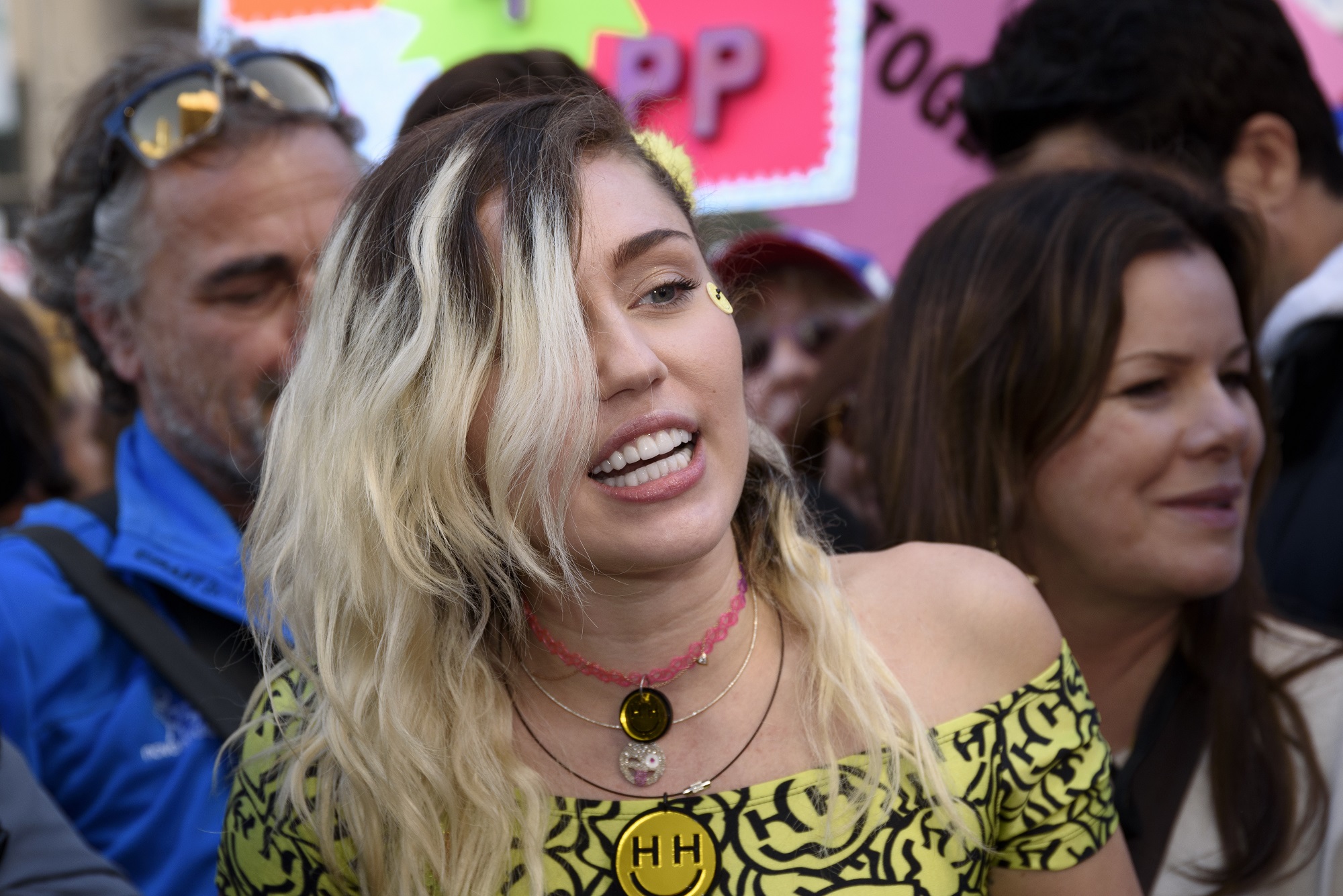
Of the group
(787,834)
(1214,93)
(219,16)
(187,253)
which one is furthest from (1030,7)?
(219,16)

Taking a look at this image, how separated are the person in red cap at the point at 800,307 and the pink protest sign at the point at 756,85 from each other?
0.20 m

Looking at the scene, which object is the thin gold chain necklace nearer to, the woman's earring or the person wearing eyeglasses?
the woman's earring

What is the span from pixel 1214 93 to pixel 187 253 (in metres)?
2.33

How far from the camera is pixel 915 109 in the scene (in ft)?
12.4

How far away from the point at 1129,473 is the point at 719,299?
948 mm

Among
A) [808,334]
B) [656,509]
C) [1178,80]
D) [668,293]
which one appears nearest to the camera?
[656,509]

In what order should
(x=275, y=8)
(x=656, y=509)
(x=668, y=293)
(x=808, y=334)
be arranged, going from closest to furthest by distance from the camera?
(x=656, y=509) < (x=668, y=293) < (x=808, y=334) < (x=275, y=8)

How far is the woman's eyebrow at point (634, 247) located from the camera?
1.58m

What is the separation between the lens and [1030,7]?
3.12 metres

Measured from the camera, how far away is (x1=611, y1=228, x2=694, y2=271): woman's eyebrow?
1578mm

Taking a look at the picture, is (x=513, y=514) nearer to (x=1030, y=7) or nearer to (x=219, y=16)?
(x=1030, y=7)

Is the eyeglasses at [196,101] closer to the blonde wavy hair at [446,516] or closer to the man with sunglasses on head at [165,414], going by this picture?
the man with sunglasses on head at [165,414]

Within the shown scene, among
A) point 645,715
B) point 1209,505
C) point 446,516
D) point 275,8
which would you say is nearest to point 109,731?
point 446,516

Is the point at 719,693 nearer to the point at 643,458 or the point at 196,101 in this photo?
the point at 643,458
